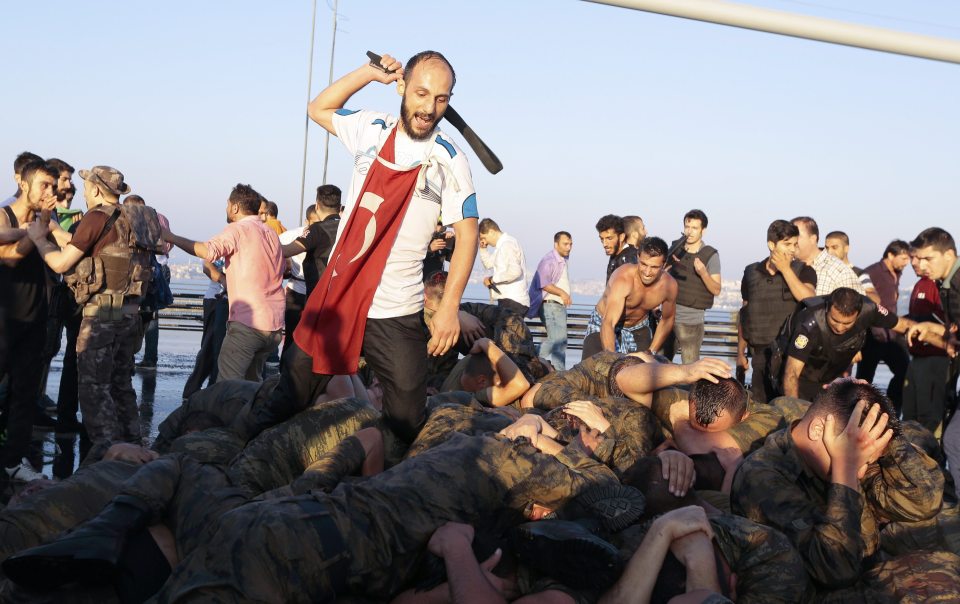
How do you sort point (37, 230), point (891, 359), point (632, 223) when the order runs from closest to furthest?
point (37, 230) → point (891, 359) → point (632, 223)

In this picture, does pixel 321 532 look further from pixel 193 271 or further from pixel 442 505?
pixel 193 271

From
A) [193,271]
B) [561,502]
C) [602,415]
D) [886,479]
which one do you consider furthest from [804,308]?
[193,271]

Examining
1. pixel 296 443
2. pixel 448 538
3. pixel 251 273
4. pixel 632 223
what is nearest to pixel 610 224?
pixel 632 223

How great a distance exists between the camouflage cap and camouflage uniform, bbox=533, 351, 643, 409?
3394 millimetres

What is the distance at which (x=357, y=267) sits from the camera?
464cm

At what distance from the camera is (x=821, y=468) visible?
13.6 feet

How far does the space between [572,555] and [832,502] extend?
1217 millimetres

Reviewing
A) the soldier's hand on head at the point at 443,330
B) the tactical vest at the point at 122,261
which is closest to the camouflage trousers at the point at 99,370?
the tactical vest at the point at 122,261

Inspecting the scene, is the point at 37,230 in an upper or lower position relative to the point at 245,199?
lower

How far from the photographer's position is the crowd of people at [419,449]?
3402 millimetres

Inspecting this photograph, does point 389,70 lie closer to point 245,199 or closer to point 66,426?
point 245,199

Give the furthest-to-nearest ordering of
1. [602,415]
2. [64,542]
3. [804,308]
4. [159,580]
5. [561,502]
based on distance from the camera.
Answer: [804,308] < [602,415] < [561,502] < [159,580] < [64,542]

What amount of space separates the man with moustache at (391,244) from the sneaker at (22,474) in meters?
2.76

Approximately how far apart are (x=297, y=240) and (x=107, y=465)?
4.21 m
